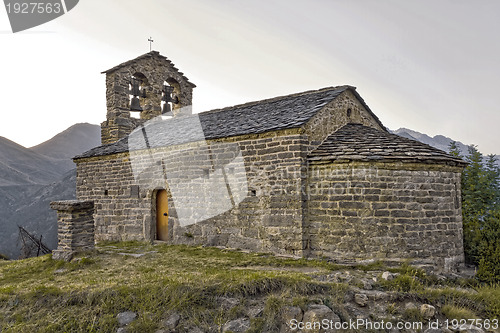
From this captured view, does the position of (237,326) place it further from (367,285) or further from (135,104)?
(135,104)

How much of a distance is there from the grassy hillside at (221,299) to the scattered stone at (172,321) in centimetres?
1

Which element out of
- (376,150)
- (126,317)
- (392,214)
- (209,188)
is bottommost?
(126,317)

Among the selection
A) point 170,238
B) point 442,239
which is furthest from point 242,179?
point 442,239

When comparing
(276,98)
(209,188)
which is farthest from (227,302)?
(276,98)

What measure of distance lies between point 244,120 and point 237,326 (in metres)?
6.43

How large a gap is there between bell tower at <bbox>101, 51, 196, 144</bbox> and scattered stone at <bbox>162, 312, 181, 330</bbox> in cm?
1076

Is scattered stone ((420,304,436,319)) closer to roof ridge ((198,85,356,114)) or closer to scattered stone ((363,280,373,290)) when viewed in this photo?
scattered stone ((363,280,373,290))

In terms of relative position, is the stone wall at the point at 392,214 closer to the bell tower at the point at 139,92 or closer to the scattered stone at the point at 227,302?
Answer: the scattered stone at the point at 227,302

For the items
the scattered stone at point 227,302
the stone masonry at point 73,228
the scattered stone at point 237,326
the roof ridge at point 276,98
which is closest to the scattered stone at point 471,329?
the scattered stone at point 237,326

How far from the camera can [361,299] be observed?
16.9 ft

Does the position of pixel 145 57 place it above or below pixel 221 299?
above

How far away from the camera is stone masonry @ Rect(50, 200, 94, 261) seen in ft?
26.3

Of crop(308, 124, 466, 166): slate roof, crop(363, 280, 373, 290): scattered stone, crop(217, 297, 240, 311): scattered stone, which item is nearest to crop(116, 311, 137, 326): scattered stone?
crop(217, 297, 240, 311): scattered stone

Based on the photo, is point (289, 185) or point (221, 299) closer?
point (221, 299)
